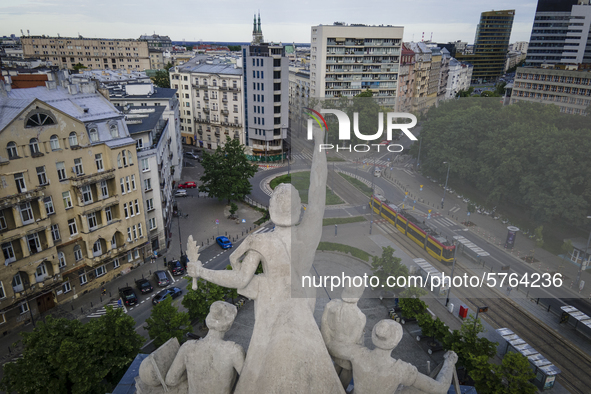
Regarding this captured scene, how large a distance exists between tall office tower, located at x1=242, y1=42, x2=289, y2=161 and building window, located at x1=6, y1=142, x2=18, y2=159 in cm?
Answer: 4807

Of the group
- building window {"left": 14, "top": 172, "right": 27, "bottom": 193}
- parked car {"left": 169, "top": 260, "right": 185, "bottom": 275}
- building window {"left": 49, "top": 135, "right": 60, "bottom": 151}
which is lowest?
parked car {"left": 169, "top": 260, "right": 185, "bottom": 275}

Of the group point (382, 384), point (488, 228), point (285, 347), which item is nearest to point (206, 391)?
point (285, 347)

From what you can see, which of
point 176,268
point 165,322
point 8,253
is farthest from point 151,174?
point 165,322

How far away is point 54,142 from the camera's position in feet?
103

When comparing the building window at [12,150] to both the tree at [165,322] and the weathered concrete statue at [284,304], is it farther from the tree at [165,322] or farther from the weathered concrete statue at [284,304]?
the weathered concrete statue at [284,304]

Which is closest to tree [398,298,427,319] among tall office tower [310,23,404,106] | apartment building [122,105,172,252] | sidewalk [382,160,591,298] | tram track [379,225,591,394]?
tram track [379,225,591,394]

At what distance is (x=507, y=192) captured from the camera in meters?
28.0

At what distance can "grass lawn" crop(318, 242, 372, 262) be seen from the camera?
1359 cm

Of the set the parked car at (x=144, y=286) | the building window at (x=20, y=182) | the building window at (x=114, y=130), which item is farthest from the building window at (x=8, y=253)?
the building window at (x=114, y=130)

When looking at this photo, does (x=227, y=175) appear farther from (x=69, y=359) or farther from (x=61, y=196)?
(x=69, y=359)

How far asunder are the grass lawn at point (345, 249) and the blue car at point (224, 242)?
1098 inches

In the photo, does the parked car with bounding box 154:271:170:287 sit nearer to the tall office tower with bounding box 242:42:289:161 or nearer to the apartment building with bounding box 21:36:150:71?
the tall office tower with bounding box 242:42:289:161

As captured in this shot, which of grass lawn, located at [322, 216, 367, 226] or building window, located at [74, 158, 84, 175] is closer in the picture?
Answer: grass lawn, located at [322, 216, 367, 226]

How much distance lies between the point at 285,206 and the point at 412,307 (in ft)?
77.1
